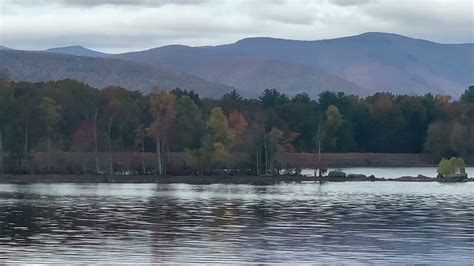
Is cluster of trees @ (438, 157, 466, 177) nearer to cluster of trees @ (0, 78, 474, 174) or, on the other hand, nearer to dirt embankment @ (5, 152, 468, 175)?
dirt embankment @ (5, 152, 468, 175)

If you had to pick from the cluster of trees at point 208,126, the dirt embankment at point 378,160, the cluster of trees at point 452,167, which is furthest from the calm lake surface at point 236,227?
the dirt embankment at point 378,160

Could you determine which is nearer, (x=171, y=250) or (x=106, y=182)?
(x=171, y=250)

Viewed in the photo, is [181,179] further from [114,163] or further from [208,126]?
[114,163]

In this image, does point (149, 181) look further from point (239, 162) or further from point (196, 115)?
point (196, 115)

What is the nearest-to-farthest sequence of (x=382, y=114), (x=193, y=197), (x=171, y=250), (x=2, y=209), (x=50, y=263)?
(x=50, y=263)
(x=171, y=250)
(x=2, y=209)
(x=193, y=197)
(x=382, y=114)

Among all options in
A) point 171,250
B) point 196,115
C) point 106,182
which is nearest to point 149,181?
point 106,182

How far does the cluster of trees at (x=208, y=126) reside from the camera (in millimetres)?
122875

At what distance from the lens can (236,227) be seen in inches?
2074

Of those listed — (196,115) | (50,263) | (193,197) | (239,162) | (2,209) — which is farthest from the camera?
(196,115)

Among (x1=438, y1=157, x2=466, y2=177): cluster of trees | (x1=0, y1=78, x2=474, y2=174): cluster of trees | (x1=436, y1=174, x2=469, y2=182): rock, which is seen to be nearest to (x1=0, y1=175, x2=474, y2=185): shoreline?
(x1=436, y1=174, x2=469, y2=182): rock

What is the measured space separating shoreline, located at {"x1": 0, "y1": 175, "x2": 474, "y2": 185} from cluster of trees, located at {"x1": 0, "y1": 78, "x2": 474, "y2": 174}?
12.6 ft

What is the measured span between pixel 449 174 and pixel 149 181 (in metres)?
33.0

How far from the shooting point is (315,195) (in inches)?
3339

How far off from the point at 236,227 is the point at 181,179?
63590 mm
